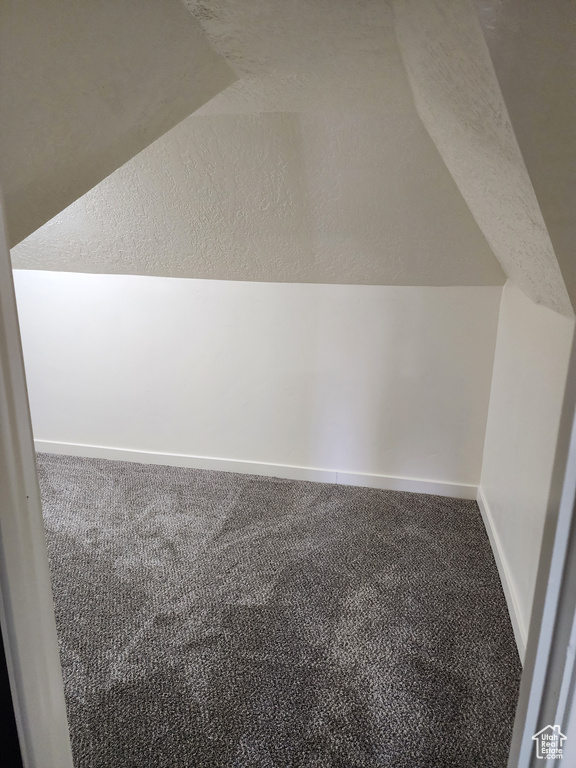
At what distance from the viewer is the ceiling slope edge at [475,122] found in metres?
0.81

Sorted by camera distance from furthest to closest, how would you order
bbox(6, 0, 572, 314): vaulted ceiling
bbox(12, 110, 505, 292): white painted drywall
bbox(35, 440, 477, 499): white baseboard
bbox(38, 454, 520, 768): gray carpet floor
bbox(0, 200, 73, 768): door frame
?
1. bbox(35, 440, 477, 499): white baseboard
2. bbox(12, 110, 505, 292): white painted drywall
3. bbox(38, 454, 520, 768): gray carpet floor
4. bbox(6, 0, 572, 314): vaulted ceiling
5. bbox(0, 200, 73, 768): door frame

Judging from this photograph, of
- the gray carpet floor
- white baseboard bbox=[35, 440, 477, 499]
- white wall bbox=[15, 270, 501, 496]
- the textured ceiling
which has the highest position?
the textured ceiling

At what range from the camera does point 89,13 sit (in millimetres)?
942

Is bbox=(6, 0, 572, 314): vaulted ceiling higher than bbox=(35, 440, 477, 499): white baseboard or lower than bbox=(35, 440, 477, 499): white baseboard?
higher

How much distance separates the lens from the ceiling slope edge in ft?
2.67

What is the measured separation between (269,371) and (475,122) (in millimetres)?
1868

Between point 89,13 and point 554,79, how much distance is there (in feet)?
2.57

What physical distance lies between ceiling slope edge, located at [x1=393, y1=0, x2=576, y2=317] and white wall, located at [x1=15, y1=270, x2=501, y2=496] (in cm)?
100

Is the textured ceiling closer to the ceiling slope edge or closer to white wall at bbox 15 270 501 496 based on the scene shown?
the ceiling slope edge

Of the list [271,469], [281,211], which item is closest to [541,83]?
[281,211]

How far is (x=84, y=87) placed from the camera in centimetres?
107

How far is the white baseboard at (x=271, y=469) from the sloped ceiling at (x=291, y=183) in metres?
Answer: 1.01

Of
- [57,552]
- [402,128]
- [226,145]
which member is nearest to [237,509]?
[57,552]

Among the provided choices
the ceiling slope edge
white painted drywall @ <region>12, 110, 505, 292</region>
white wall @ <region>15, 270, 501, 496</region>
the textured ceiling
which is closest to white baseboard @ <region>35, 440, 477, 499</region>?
white wall @ <region>15, 270, 501, 496</region>
